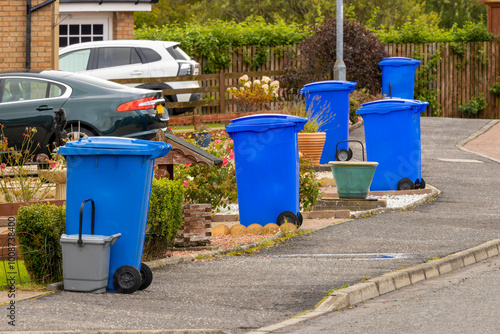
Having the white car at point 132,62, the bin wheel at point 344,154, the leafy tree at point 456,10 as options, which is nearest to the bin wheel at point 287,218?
the bin wheel at point 344,154

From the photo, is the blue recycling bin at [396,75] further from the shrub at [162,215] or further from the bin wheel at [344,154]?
the shrub at [162,215]

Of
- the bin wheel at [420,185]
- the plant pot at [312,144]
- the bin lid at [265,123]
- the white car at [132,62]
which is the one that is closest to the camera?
the bin lid at [265,123]

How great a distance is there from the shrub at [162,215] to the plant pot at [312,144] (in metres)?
6.68

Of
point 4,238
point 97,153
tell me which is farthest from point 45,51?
point 97,153

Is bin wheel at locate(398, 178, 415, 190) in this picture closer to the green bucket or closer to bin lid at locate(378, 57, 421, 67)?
the green bucket

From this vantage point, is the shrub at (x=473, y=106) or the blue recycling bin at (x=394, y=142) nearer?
the blue recycling bin at (x=394, y=142)

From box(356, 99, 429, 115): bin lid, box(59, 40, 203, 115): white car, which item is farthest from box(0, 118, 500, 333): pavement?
box(59, 40, 203, 115): white car

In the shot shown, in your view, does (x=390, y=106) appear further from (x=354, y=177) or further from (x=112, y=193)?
(x=112, y=193)

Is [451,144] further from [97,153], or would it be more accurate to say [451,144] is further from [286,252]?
[97,153]

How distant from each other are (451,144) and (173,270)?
13780 mm

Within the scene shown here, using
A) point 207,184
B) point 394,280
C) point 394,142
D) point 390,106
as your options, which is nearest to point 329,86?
point 390,106

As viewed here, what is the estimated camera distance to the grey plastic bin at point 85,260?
295 inches

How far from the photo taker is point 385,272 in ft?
28.5

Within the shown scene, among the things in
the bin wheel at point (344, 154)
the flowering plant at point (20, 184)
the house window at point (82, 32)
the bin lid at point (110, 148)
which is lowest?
the flowering plant at point (20, 184)
